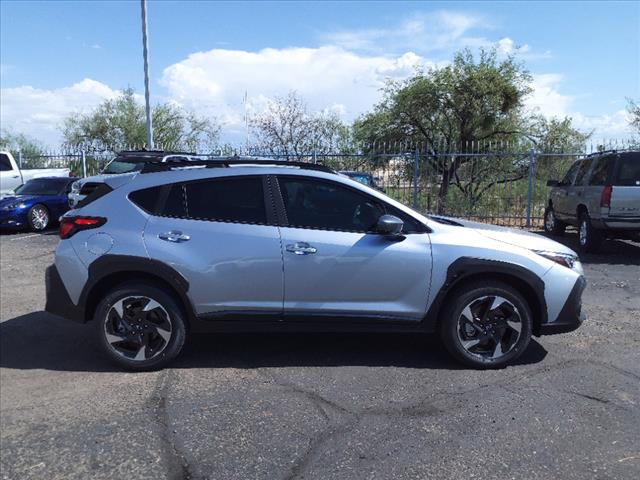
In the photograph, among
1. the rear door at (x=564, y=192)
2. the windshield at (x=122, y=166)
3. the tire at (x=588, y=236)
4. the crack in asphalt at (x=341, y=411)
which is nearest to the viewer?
the crack in asphalt at (x=341, y=411)

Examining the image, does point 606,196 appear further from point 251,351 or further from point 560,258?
point 251,351

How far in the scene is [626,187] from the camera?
383 inches

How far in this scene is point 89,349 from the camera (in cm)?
532

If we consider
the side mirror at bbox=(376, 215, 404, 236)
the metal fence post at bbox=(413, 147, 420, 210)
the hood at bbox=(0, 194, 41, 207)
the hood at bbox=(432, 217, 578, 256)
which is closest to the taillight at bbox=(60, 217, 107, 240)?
the side mirror at bbox=(376, 215, 404, 236)

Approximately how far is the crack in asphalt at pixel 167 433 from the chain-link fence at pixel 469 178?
1145 cm

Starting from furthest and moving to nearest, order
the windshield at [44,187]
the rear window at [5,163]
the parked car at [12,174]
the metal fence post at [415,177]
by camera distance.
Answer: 1. the rear window at [5,163]
2. the parked car at [12,174]
3. the metal fence post at [415,177]
4. the windshield at [44,187]

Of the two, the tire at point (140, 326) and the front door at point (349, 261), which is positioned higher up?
the front door at point (349, 261)

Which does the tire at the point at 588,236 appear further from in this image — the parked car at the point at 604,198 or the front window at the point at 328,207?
the front window at the point at 328,207

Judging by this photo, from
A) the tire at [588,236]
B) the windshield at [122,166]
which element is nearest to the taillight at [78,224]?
the tire at [588,236]

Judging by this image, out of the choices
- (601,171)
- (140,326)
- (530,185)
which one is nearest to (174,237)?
(140,326)

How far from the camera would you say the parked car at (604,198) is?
9742 mm

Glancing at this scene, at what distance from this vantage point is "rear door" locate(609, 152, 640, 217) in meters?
9.67

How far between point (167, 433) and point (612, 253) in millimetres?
9901

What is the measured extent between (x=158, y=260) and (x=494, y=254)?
2.71 m
